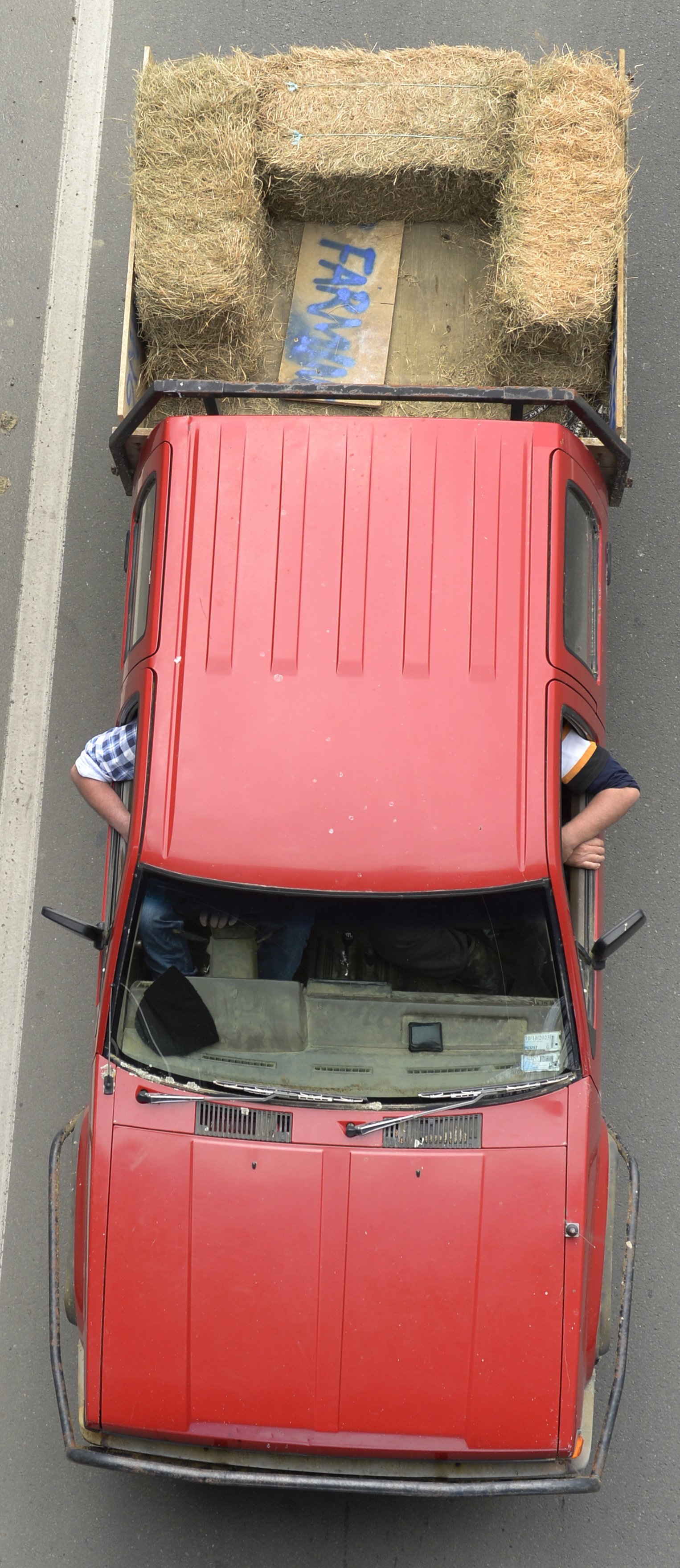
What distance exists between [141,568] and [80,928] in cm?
138

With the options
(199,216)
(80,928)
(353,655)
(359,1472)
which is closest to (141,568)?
(353,655)

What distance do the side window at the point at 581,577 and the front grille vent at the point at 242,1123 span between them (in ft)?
6.27

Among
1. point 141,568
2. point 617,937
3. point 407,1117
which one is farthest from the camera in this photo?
point 141,568

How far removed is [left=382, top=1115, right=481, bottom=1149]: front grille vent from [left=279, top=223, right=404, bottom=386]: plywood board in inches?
118

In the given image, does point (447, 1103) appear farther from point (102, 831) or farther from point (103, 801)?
point (102, 831)

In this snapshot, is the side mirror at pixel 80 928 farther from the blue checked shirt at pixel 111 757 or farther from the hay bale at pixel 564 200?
the hay bale at pixel 564 200

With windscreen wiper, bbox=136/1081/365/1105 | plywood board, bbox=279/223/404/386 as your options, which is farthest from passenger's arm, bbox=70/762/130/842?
plywood board, bbox=279/223/404/386

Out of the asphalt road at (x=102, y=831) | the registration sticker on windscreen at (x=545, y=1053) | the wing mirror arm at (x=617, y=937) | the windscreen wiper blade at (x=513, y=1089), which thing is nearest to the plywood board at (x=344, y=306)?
the asphalt road at (x=102, y=831)

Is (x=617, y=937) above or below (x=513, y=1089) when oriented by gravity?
above

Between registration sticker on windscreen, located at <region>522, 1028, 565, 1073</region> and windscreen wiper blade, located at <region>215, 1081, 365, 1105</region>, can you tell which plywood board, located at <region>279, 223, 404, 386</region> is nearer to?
registration sticker on windscreen, located at <region>522, 1028, 565, 1073</region>

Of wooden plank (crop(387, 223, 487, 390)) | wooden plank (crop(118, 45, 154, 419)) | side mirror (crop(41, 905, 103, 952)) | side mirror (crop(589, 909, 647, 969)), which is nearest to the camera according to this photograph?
side mirror (crop(589, 909, 647, 969))

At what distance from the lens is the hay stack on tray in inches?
186

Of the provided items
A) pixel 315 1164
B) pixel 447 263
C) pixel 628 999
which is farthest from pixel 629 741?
pixel 315 1164

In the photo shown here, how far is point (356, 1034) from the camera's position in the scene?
408cm
